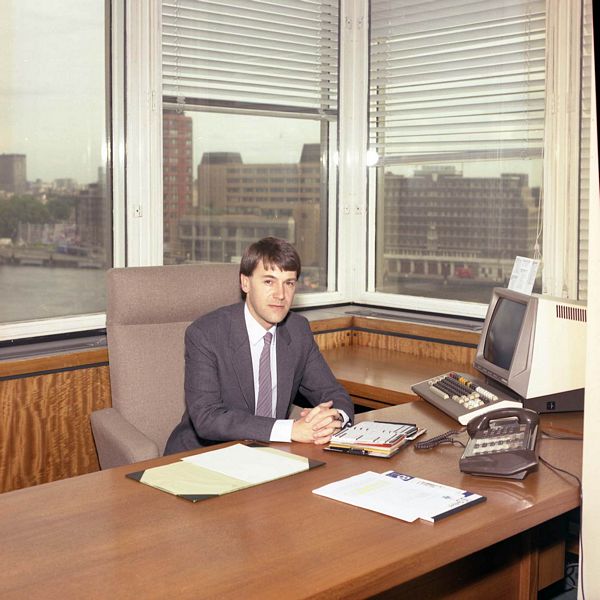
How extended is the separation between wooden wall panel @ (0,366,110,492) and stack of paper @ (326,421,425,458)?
116 cm

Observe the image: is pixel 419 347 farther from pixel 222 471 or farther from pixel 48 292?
pixel 222 471

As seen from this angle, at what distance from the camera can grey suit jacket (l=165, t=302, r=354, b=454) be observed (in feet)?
7.94

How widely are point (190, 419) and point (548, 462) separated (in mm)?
1134

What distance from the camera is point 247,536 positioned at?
162cm

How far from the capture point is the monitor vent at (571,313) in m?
2.59

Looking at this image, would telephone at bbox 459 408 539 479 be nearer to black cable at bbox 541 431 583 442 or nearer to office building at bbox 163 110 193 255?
black cable at bbox 541 431 583 442

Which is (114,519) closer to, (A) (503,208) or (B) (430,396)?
(B) (430,396)

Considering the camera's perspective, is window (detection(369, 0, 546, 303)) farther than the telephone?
Yes

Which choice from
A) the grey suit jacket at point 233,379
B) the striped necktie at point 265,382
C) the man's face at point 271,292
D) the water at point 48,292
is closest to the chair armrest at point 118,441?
the grey suit jacket at point 233,379

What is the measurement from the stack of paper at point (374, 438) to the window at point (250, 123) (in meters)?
1.69

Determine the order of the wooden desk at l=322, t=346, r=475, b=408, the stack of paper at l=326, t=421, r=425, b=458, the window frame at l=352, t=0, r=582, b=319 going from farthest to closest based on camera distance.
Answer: the window frame at l=352, t=0, r=582, b=319 < the wooden desk at l=322, t=346, r=475, b=408 < the stack of paper at l=326, t=421, r=425, b=458

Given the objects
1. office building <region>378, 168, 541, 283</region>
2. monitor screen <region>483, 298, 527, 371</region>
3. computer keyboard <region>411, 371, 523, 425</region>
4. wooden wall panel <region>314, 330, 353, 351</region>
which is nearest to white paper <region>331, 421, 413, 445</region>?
computer keyboard <region>411, 371, 523, 425</region>

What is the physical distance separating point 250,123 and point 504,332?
182 cm

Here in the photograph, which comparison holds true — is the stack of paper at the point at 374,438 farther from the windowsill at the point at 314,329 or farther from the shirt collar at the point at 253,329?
the windowsill at the point at 314,329
